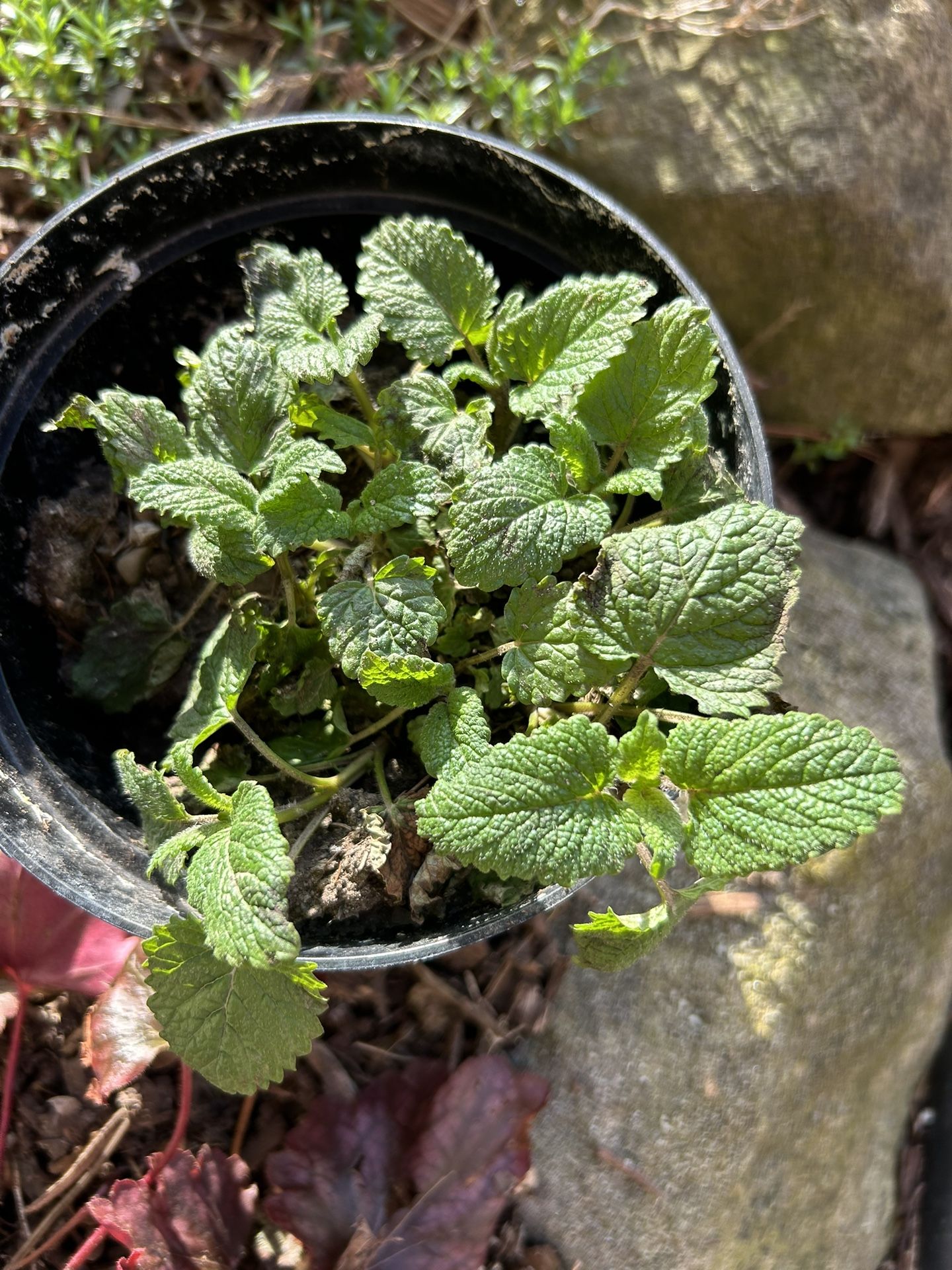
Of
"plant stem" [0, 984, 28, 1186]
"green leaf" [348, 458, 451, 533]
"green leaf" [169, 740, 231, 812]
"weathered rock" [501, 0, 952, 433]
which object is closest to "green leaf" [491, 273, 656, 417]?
"green leaf" [348, 458, 451, 533]

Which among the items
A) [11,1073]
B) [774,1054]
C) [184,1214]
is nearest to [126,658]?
[11,1073]

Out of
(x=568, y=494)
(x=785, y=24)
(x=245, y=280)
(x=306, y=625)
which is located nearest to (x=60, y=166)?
(x=245, y=280)

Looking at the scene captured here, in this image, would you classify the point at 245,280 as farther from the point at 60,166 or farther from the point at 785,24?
the point at 785,24

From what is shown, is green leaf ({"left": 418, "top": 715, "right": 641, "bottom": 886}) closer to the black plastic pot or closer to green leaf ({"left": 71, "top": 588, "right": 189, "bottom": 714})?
the black plastic pot

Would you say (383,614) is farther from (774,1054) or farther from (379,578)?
(774,1054)

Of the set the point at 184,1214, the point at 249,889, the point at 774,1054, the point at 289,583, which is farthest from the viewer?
the point at 774,1054
